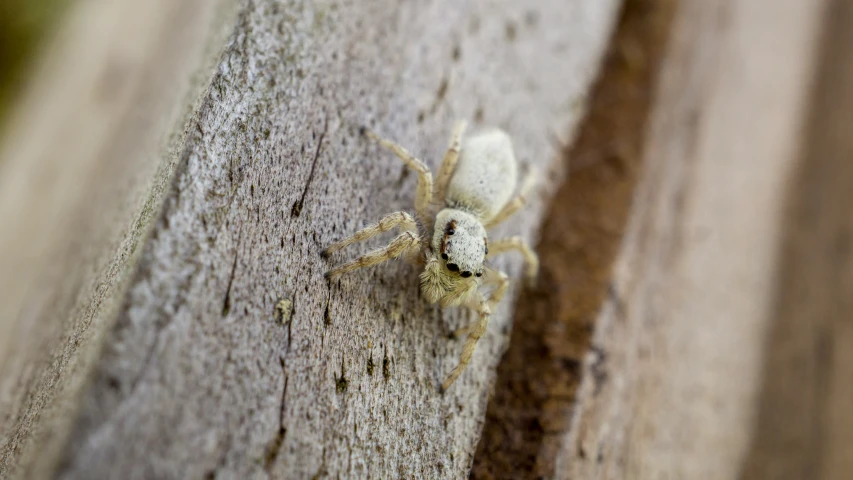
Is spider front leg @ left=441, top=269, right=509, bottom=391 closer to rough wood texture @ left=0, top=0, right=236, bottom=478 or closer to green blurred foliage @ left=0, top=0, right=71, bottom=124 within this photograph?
→ rough wood texture @ left=0, top=0, right=236, bottom=478

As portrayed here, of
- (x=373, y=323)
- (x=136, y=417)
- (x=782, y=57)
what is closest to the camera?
(x=136, y=417)

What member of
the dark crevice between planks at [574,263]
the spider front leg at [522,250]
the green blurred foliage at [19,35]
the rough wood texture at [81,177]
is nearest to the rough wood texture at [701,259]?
the dark crevice between planks at [574,263]

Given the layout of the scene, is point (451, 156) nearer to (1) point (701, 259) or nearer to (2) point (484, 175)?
(2) point (484, 175)

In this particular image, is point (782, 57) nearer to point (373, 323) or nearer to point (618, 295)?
point (618, 295)

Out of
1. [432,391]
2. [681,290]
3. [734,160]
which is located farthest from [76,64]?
[734,160]

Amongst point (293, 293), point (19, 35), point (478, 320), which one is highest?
point (19, 35)

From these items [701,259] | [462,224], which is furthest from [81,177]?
[701,259]
